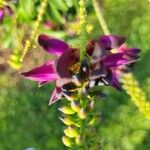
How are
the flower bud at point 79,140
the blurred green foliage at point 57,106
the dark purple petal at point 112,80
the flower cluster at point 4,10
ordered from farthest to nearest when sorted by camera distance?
the blurred green foliage at point 57,106 < the flower cluster at point 4,10 < the dark purple petal at point 112,80 < the flower bud at point 79,140

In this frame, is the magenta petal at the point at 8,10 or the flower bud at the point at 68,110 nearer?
the flower bud at the point at 68,110

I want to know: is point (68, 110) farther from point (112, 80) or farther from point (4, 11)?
point (4, 11)

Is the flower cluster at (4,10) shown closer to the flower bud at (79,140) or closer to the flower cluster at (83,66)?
the flower cluster at (83,66)

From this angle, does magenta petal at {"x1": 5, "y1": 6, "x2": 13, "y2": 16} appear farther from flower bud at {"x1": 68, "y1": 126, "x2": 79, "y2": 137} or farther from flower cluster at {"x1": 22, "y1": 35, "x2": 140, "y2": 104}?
flower bud at {"x1": 68, "y1": 126, "x2": 79, "y2": 137}

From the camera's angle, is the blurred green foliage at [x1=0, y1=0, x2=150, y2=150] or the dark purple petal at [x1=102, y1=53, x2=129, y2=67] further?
the blurred green foliage at [x1=0, y1=0, x2=150, y2=150]

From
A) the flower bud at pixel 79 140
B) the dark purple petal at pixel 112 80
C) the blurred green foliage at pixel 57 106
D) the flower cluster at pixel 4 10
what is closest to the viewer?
the flower bud at pixel 79 140

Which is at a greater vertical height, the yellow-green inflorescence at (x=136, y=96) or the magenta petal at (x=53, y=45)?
the magenta petal at (x=53, y=45)

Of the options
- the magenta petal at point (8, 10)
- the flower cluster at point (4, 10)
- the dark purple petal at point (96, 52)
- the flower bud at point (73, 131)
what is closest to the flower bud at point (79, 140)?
the flower bud at point (73, 131)

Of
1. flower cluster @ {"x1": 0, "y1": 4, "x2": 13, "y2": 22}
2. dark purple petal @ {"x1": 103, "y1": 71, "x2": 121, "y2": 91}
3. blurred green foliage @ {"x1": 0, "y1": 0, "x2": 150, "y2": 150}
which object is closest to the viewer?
dark purple petal @ {"x1": 103, "y1": 71, "x2": 121, "y2": 91}

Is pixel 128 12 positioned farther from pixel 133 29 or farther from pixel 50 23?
pixel 50 23

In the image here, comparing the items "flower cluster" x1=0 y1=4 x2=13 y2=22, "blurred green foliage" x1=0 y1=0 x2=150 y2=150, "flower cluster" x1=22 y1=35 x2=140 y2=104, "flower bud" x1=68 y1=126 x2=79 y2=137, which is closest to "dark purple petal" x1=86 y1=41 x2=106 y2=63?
"flower cluster" x1=22 y1=35 x2=140 y2=104
